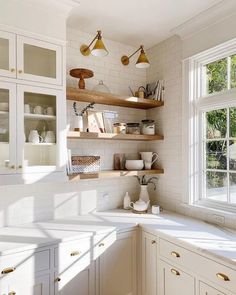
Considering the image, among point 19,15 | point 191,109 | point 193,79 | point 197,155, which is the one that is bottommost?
point 197,155

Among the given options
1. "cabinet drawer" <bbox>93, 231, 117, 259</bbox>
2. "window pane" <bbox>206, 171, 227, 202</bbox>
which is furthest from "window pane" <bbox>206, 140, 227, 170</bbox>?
"cabinet drawer" <bbox>93, 231, 117, 259</bbox>

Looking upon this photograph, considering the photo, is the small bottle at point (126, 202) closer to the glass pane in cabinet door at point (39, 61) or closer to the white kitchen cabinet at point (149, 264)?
the white kitchen cabinet at point (149, 264)

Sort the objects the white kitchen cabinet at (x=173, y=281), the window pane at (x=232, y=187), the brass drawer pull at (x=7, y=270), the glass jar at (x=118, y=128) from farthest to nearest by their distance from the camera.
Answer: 1. the glass jar at (x=118, y=128)
2. the window pane at (x=232, y=187)
3. the white kitchen cabinet at (x=173, y=281)
4. the brass drawer pull at (x=7, y=270)

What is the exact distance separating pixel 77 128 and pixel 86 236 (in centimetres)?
96

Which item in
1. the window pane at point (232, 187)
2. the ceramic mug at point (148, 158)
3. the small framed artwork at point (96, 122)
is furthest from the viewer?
the ceramic mug at point (148, 158)

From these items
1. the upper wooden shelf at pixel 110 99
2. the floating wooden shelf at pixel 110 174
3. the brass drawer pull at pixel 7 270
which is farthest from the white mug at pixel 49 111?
the brass drawer pull at pixel 7 270

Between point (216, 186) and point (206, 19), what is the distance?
1525mm

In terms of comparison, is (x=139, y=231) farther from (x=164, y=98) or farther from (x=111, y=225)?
(x=164, y=98)

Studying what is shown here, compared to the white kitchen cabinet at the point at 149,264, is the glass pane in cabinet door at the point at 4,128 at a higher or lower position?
higher

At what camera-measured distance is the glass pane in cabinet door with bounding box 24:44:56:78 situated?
76.2 inches

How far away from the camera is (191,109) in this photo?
98.5 inches

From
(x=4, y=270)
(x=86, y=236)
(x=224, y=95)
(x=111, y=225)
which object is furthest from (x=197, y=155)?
(x=4, y=270)

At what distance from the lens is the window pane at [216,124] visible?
2301mm

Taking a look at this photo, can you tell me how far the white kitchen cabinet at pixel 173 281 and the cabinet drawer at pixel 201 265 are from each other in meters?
0.07
